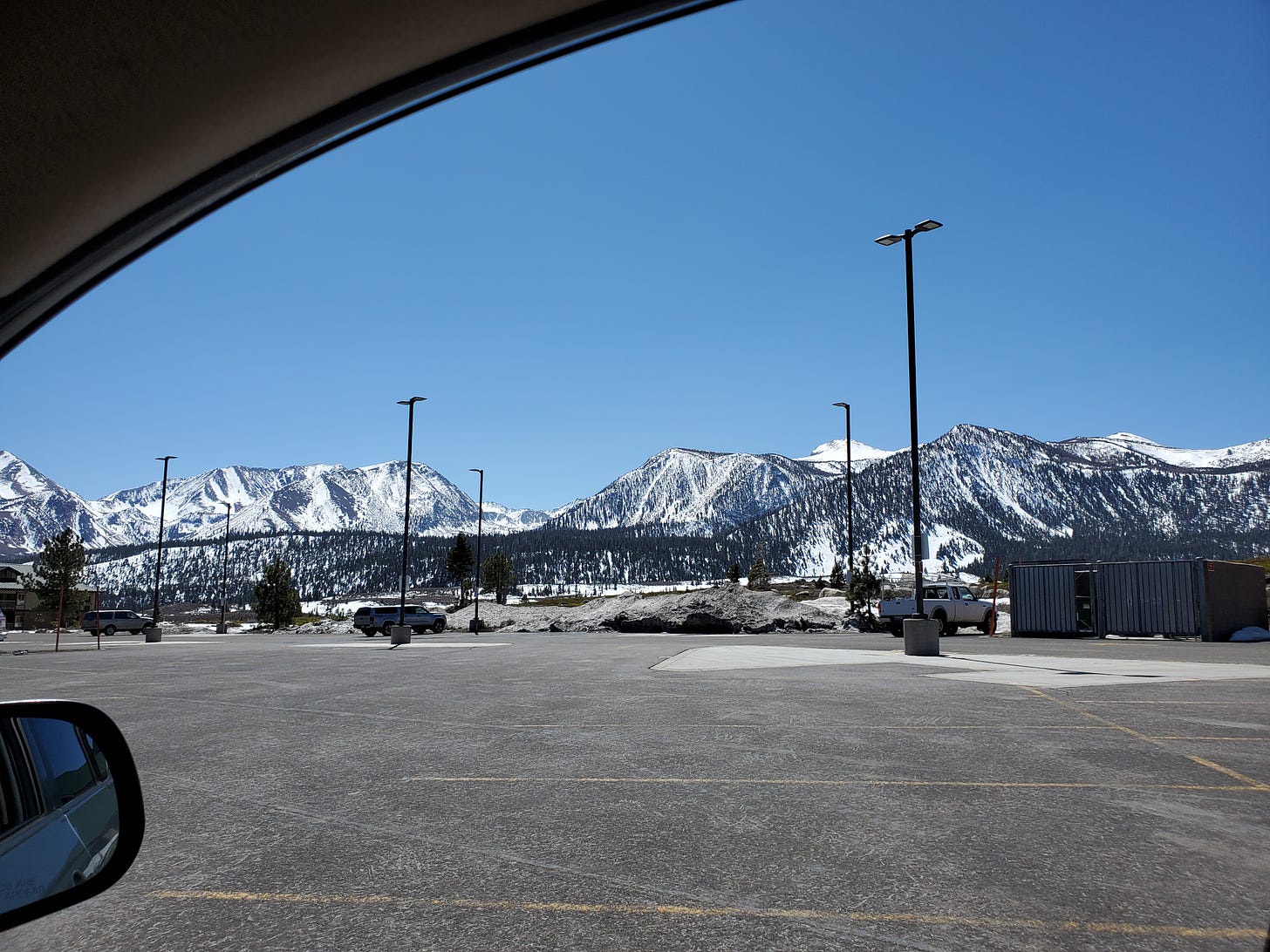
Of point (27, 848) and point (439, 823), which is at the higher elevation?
point (27, 848)

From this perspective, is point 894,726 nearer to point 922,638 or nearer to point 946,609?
point 922,638

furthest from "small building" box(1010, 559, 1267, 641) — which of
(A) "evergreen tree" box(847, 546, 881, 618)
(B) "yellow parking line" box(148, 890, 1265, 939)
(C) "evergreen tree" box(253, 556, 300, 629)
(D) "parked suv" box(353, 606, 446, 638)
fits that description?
(C) "evergreen tree" box(253, 556, 300, 629)

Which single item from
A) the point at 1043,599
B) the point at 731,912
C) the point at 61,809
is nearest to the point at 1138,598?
the point at 1043,599

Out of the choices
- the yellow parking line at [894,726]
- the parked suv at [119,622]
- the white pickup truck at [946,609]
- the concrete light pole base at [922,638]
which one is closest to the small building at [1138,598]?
the white pickup truck at [946,609]

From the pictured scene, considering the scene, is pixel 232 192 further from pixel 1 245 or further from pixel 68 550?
pixel 68 550

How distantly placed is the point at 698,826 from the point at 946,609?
32301 millimetres

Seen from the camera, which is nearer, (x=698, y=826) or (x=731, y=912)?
(x=731, y=912)

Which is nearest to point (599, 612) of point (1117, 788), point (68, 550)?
point (1117, 788)

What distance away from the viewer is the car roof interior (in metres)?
2.12

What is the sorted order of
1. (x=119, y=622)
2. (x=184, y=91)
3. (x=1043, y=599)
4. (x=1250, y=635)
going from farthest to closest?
(x=119, y=622) < (x=1043, y=599) < (x=1250, y=635) < (x=184, y=91)

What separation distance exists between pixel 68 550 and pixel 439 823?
89.2m

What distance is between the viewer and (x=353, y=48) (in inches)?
95.0

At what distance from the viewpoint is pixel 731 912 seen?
14.8 ft

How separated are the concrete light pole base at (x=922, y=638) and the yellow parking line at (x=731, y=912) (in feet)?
59.5
